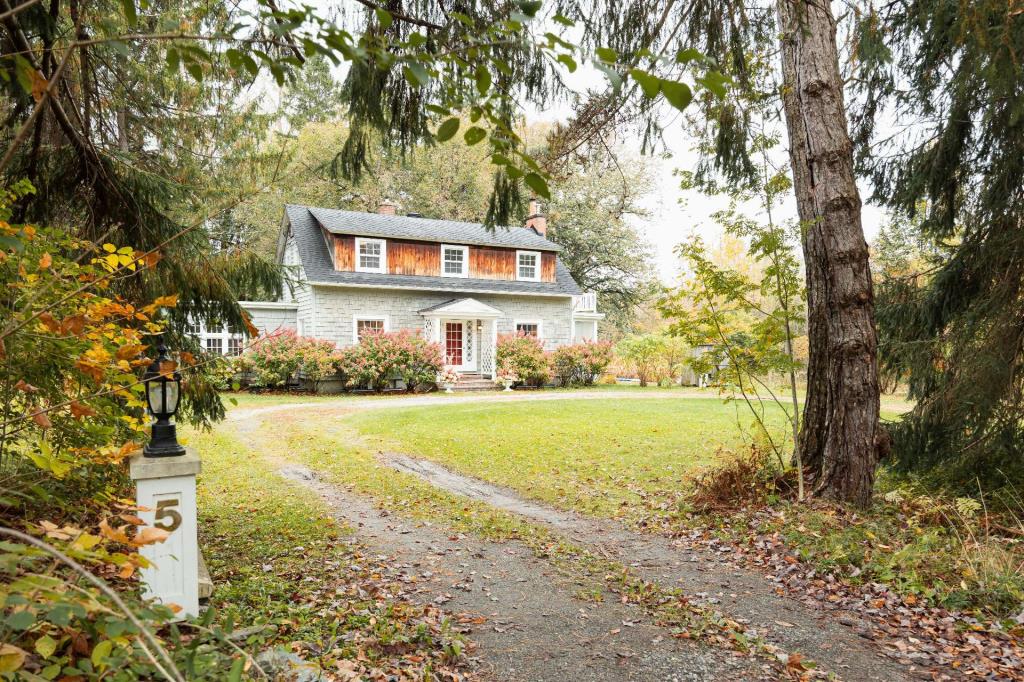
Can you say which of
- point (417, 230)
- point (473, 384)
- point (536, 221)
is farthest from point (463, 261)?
point (473, 384)

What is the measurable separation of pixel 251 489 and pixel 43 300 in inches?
173

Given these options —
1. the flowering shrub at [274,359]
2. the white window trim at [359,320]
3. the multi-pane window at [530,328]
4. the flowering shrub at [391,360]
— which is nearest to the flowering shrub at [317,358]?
the flowering shrub at [274,359]

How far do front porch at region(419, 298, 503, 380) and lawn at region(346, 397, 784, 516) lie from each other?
5717 millimetres

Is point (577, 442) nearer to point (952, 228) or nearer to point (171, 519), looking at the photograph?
point (952, 228)

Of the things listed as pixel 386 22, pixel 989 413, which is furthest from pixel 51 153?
pixel 989 413

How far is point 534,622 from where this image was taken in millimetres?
3652

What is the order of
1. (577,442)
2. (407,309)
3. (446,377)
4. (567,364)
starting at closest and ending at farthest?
(577,442), (446,377), (407,309), (567,364)

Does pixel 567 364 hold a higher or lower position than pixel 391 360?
lower

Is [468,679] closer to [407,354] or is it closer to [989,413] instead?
[989,413]

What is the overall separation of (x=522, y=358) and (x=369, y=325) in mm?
4845

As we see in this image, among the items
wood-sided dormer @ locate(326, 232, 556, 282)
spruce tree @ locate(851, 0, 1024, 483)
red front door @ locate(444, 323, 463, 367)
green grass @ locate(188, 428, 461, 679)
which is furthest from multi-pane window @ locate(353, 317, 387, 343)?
spruce tree @ locate(851, 0, 1024, 483)

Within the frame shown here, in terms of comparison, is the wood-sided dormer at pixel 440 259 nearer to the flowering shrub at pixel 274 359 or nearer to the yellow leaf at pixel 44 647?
the flowering shrub at pixel 274 359

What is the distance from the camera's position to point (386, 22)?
58.1 inches

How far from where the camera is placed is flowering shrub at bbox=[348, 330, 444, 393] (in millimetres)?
17266
